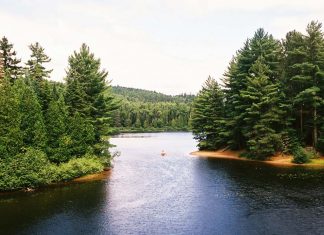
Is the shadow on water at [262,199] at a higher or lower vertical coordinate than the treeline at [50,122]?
lower

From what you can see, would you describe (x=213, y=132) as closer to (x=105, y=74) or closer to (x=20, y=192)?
(x=105, y=74)

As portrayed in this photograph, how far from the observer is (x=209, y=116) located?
76250mm

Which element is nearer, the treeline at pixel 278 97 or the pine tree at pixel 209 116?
the treeline at pixel 278 97

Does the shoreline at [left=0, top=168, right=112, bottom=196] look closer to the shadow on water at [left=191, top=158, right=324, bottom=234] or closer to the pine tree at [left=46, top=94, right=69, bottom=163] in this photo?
the pine tree at [left=46, top=94, right=69, bottom=163]

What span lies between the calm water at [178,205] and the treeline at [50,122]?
2604 mm

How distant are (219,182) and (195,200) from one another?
8592mm

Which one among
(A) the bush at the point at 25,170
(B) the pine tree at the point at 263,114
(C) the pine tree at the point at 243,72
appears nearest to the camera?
(A) the bush at the point at 25,170

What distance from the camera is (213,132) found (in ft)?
243

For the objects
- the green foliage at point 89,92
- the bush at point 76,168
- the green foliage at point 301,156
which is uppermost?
the green foliage at point 89,92

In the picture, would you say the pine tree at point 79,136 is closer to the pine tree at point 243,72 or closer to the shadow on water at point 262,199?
the shadow on water at point 262,199

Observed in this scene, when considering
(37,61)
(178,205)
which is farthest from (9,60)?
(178,205)

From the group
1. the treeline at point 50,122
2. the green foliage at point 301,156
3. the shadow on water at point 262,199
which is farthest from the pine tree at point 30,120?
the green foliage at point 301,156

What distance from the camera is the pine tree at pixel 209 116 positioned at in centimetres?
7438

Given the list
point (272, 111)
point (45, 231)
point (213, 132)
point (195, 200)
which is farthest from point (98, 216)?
point (213, 132)
